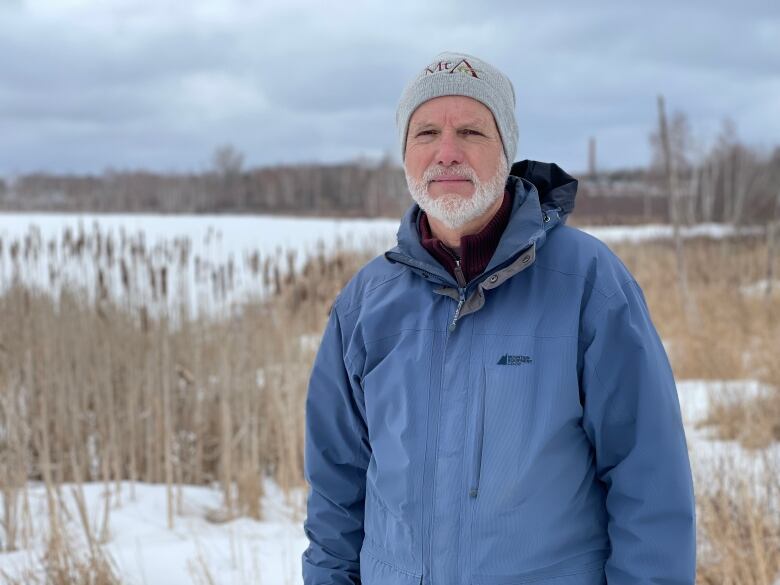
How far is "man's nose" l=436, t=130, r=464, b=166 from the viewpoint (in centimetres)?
169

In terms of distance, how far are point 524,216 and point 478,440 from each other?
1.53ft

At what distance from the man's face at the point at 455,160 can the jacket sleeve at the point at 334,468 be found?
0.39 m

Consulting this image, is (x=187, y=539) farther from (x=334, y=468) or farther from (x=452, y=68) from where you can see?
(x=452, y=68)

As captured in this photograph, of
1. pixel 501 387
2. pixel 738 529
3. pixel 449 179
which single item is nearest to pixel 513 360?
pixel 501 387

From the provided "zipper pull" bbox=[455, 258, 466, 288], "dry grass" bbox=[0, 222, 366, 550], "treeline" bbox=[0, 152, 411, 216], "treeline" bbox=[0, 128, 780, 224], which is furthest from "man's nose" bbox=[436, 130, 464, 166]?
"treeline" bbox=[0, 152, 411, 216]

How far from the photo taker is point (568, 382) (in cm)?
149

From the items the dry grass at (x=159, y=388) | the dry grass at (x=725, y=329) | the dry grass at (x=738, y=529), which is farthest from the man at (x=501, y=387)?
the dry grass at (x=725, y=329)

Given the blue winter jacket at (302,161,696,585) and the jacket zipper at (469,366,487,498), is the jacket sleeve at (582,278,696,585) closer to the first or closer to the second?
the blue winter jacket at (302,161,696,585)

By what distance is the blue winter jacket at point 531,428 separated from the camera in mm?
1458

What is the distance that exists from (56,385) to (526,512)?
422 centimetres

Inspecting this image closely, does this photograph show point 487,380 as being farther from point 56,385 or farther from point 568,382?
point 56,385

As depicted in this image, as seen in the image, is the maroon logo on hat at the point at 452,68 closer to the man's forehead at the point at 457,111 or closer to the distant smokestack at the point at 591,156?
the man's forehead at the point at 457,111

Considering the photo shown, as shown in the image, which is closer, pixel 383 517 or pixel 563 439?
pixel 563 439

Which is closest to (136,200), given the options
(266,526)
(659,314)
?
(659,314)
